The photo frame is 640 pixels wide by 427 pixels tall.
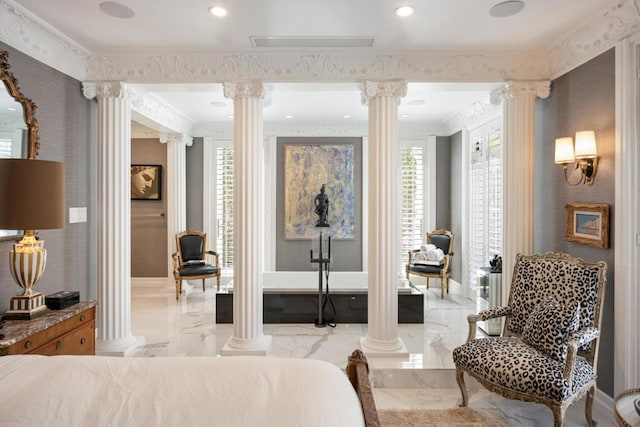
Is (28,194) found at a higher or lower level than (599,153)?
lower

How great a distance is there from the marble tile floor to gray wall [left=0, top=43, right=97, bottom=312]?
3.27ft

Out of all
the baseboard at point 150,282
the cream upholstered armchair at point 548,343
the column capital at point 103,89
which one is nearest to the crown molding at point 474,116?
the cream upholstered armchair at point 548,343

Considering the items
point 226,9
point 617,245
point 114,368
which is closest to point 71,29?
point 226,9

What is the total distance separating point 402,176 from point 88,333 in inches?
197

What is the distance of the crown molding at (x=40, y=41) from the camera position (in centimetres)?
271

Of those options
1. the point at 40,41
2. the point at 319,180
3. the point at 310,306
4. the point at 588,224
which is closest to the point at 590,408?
the point at 588,224

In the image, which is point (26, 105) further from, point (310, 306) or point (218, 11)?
point (310, 306)

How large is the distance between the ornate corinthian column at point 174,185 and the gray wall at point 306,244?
1612mm

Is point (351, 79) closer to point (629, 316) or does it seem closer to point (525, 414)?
point (629, 316)

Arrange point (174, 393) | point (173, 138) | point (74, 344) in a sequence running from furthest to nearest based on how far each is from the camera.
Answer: point (173, 138), point (74, 344), point (174, 393)

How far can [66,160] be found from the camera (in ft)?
11.0

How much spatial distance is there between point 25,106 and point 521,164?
4.22 metres

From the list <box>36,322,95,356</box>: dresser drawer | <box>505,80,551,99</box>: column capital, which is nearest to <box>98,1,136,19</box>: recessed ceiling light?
<box>36,322,95,356</box>: dresser drawer

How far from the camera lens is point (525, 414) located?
9.01 ft
